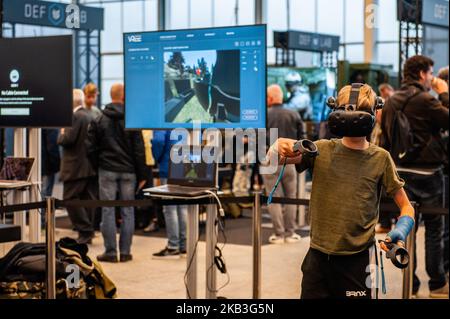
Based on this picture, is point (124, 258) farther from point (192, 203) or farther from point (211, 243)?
point (192, 203)

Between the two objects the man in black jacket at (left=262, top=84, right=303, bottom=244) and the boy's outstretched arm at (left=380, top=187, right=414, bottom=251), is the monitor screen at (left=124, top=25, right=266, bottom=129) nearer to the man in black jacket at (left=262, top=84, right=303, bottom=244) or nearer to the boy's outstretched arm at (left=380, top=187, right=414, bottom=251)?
the boy's outstretched arm at (left=380, top=187, right=414, bottom=251)

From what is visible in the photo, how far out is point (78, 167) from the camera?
7.60 metres

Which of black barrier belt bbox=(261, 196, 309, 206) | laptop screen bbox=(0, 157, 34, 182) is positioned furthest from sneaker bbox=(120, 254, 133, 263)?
black barrier belt bbox=(261, 196, 309, 206)

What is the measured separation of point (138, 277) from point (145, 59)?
2.11 metres

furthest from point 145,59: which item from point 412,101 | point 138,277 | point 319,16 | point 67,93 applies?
point 319,16

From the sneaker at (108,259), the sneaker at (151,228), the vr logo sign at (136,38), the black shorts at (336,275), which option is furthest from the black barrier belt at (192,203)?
the sneaker at (151,228)

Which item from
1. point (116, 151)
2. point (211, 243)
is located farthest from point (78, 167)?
point (211, 243)

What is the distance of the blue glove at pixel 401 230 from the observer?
241 centimetres

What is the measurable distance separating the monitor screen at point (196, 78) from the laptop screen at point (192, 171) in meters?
0.19

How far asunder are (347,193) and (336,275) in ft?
1.01

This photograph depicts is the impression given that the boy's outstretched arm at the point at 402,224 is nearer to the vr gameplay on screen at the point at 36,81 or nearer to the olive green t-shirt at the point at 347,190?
the olive green t-shirt at the point at 347,190

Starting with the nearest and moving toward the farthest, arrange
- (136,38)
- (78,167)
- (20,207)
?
(20,207), (136,38), (78,167)
